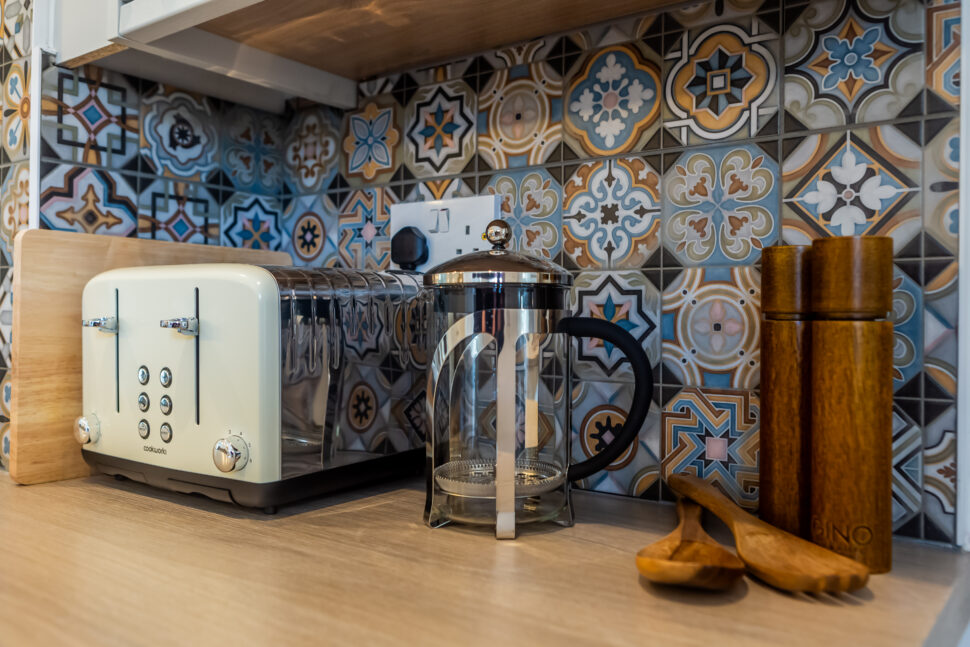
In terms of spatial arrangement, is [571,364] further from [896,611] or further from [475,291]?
[896,611]

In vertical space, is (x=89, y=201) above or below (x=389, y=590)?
above

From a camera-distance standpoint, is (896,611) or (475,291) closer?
(896,611)

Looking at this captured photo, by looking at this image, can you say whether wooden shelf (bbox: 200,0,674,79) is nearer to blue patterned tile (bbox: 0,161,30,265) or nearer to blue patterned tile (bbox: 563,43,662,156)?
blue patterned tile (bbox: 563,43,662,156)

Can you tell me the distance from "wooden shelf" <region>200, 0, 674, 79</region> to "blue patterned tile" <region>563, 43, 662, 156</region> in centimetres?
5

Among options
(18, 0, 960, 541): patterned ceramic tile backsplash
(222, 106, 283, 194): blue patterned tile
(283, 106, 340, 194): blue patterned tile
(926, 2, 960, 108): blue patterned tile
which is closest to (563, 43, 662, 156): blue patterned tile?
(18, 0, 960, 541): patterned ceramic tile backsplash

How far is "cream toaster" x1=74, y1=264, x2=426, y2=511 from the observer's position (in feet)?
2.28

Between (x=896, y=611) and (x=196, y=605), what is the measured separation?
1.49 feet

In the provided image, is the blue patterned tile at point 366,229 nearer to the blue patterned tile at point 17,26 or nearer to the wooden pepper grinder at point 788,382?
the blue patterned tile at point 17,26

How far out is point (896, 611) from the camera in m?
0.49

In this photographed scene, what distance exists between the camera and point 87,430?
824 mm

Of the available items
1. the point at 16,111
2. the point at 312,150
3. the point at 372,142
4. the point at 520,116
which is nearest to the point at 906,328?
the point at 520,116

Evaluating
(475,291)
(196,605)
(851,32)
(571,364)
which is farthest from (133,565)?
(851,32)

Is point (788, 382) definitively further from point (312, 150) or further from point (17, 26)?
point (17, 26)

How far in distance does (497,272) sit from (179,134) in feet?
2.07
